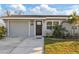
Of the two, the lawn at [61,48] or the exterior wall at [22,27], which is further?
the exterior wall at [22,27]

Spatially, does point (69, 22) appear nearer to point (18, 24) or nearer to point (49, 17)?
point (49, 17)

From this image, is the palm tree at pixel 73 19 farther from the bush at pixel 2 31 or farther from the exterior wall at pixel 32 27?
the bush at pixel 2 31

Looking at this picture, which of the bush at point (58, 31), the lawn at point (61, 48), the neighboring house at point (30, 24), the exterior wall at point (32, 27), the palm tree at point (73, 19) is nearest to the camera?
the lawn at point (61, 48)

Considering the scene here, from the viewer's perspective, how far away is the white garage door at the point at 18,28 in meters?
27.4

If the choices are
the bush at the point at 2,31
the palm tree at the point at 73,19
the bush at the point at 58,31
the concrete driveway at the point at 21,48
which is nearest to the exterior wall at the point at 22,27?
the bush at the point at 2,31

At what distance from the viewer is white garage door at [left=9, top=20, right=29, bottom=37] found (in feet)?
89.8

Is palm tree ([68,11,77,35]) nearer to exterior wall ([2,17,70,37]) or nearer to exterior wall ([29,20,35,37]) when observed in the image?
exterior wall ([2,17,70,37])

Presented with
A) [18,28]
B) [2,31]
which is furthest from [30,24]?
[2,31]

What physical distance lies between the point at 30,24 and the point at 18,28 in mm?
1501

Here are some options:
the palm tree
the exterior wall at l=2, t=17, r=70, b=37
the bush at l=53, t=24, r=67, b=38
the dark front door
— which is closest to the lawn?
the bush at l=53, t=24, r=67, b=38

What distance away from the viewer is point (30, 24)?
27.4m

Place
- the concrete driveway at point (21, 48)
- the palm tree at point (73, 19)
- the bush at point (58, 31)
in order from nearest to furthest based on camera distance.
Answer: the concrete driveway at point (21, 48)
the bush at point (58, 31)
the palm tree at point (73, 19)

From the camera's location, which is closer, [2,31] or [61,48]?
[61,48]

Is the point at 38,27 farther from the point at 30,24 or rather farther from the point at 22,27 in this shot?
the point at 22,27
